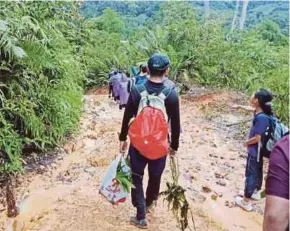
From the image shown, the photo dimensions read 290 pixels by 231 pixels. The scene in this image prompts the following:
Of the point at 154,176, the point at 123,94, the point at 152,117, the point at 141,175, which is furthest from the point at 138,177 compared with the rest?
the point at 123,94

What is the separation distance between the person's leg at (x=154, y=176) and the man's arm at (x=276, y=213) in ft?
5.58

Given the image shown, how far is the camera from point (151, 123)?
9.86ft

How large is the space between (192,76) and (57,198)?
684 cm

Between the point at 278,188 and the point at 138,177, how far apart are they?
187cm

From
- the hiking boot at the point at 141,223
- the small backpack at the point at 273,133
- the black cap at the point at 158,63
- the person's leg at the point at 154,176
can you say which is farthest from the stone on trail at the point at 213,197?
the black cap at the point at 158,63

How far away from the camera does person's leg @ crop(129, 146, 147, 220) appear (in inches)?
125

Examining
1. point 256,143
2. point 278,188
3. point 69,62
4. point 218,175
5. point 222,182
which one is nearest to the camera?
point 278,188

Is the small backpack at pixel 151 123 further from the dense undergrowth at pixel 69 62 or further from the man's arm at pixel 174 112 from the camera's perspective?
the dense undergrowth at pixel 69 62

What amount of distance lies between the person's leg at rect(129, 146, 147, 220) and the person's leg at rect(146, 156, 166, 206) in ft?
0.23

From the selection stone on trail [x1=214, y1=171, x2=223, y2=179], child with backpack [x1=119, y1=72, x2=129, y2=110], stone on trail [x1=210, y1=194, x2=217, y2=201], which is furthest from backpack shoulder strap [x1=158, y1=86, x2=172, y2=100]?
child with backpack [x1=119, y1=72, x2=129, y2=110]

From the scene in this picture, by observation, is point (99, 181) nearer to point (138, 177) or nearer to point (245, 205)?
point (138, 177)

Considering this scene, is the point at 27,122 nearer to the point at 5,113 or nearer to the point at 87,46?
the point at 5,113

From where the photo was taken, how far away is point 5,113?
15.0 feet

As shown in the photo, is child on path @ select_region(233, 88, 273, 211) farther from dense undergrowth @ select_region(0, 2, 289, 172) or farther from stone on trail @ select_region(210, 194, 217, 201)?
dense undergrowth @ select_region(0, 2, 289, 172)
